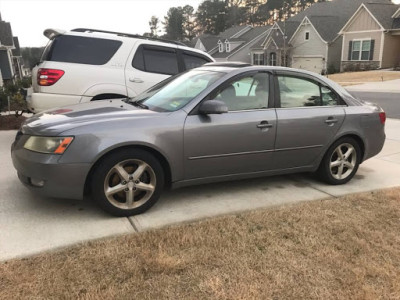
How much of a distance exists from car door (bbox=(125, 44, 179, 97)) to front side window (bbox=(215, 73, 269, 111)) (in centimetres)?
277

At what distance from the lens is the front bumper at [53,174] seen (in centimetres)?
353

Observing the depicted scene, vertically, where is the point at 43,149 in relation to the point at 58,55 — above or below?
below

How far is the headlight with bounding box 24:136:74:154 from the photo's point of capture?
3.54m

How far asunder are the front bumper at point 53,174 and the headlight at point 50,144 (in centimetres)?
5

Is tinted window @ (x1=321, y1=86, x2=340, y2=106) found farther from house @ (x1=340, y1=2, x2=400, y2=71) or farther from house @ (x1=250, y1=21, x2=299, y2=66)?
house @ (x1=250, y1=21, x2=299, y2=66)

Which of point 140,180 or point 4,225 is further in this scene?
point 140,180

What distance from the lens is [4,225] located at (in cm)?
359

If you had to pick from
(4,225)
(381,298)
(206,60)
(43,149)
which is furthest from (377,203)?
(206,60)

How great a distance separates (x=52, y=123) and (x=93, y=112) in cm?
47

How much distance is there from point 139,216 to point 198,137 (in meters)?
1.03

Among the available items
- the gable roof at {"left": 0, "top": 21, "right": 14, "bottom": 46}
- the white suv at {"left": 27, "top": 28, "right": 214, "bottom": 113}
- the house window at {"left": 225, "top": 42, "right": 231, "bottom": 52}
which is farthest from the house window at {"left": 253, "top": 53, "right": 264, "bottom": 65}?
the white suv at {"left": 27, "top": 28, "right": 214, "bottom": 113}

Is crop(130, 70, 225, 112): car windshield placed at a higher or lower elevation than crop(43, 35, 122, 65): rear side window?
lower

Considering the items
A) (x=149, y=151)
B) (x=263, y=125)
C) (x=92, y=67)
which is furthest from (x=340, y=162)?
(x=92, y=67)

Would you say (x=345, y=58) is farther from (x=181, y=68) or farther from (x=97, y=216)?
(x=97, y=216)
